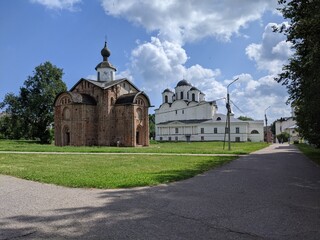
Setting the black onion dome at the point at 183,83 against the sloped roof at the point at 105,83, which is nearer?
the sloped roof at the point at 105,83

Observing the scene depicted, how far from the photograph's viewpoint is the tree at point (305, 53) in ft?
33.9

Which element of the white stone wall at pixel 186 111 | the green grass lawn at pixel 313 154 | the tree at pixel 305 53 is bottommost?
the green grass lawn at pixel 313 154

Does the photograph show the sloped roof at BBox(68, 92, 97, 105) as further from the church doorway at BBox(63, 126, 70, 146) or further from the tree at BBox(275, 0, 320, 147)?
the tree at BBox(275, 0, 320, 147)

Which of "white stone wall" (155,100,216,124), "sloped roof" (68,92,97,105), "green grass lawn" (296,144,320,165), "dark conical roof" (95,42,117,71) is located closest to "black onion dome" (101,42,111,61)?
"dark conical roof" (95,42,117,71)

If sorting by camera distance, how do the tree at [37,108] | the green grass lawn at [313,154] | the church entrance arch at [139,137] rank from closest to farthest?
the green grass lawn at [313,154], the church entrance arch at [139,137], the tree at [37,108]

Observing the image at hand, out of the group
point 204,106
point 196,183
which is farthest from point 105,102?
point 204,106

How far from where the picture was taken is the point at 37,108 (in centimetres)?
5728

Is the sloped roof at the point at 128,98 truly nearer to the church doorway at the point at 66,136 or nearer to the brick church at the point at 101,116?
the brick church at the point at 101,116

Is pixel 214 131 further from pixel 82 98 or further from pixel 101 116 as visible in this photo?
pixel 82 98

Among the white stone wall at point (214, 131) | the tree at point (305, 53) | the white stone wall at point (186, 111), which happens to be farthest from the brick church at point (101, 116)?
the white stone wall at point (186, 111)

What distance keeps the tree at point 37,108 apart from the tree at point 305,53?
45829 millimetres

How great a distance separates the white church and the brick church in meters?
38.5

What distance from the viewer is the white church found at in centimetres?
8406

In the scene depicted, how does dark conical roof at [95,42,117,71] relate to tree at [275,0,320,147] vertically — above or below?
above
